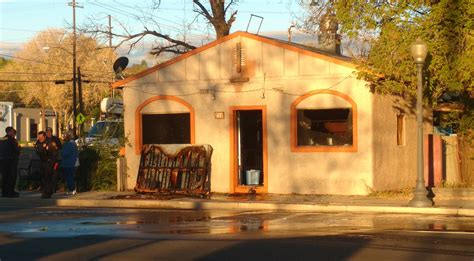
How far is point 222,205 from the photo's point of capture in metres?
17.6

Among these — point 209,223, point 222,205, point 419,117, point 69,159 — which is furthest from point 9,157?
point 419,117

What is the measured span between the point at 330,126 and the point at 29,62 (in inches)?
2099

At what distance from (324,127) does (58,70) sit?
162 feet

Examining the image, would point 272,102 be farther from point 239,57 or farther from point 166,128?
point 166,128

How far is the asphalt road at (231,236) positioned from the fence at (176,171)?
3.55 metres

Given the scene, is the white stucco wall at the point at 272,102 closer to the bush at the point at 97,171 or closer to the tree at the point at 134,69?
the bush at the point at 97,171

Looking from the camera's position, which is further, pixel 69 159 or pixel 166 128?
pixel 166 128

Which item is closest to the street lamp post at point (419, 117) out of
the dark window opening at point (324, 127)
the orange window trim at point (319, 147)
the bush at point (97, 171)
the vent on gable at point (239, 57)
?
the orange window trim at point (319, 147)

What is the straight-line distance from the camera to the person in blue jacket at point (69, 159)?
65.9 feet

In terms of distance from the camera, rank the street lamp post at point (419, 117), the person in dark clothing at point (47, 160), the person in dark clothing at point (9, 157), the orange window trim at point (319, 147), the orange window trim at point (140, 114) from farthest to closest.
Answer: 1. the orange window trim at point (140, 114)
2. the person in dark clothing at point (9, 157)
3. the person in dark clothing at point (47, 160)
4. the orange window trim at point (319, 147)
5. the street lamp post at point (419, 117)

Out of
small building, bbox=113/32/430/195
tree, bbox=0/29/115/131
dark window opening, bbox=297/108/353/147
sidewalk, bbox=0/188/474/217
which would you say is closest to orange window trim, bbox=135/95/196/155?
small building, bbox=113/32/430/195

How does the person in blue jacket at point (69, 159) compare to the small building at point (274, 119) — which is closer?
the small building at point (274, 119)

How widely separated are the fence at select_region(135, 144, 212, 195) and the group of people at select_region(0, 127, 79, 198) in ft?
6.38

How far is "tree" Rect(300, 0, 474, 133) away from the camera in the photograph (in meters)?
17.4
